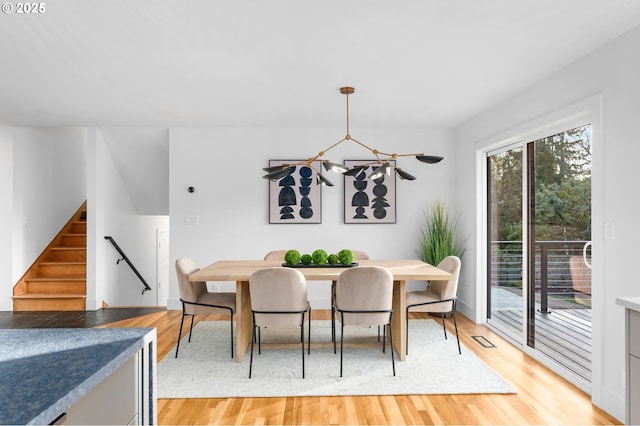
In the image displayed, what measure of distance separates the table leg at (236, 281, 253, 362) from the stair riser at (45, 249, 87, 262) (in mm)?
3839

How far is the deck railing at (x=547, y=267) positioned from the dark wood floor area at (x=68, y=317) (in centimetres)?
437

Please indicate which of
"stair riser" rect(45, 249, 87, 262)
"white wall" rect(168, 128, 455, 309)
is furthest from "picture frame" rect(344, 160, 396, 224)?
"stair riser" rect(45, 249, 87, 262)

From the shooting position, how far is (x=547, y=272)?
142 inches

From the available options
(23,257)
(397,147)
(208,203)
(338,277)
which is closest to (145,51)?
(338,277)

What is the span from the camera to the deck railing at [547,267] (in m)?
3.35

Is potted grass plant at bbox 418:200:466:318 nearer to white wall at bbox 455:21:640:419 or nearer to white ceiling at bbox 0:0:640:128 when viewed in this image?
white ceiling at bbox 0:0:640:128

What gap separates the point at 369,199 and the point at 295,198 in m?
1.02

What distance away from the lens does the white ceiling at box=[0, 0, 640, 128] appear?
2.41 meters

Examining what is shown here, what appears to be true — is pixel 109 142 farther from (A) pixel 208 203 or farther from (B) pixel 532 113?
(B) pixel 532 113

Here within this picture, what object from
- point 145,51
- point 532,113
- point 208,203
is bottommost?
point 208,203

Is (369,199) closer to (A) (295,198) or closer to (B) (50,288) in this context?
(A) (295,198)

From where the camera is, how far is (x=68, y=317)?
207 inches

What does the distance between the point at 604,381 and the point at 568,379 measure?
1.51 ft

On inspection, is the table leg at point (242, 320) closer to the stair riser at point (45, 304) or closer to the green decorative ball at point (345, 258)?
the green decorative ball at point (345, 258)
